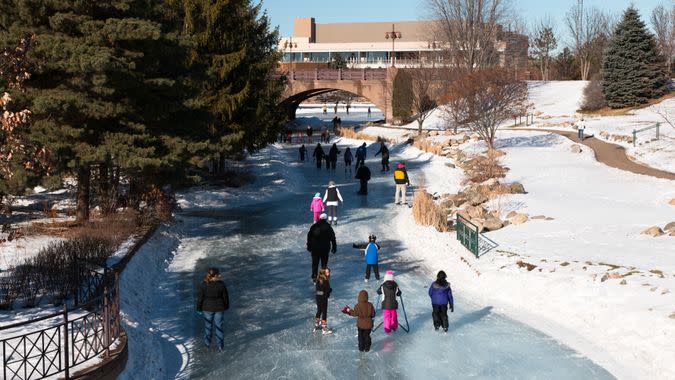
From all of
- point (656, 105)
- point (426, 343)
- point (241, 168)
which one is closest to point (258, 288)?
point (426, 343)

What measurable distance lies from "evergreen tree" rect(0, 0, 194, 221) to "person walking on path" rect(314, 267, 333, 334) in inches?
285

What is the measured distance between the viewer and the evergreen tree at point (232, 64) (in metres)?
27.9

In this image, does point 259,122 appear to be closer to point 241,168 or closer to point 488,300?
point 241,168

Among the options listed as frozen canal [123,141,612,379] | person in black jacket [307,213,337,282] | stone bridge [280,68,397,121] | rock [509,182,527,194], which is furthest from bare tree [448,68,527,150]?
stone bridge [280,68,397,121]

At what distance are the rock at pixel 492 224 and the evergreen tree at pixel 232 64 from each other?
1085 centimetres

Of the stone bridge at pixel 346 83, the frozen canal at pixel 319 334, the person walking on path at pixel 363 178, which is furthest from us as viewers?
the stone bridge at pixel 346 83

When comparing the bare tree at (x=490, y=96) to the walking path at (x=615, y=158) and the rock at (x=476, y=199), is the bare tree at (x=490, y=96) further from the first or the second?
the rock at (x=476, y=199)

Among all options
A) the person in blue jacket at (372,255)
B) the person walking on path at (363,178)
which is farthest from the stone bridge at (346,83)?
the person in blue jacket at (372,255)

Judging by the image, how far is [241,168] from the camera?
35062 mm

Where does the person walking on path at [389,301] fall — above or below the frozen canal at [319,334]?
above

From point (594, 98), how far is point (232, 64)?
3581cm

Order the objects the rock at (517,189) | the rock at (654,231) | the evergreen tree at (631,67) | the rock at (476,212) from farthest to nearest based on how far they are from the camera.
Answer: the evergreen tree at (631,67) < the rock at (517,189) < the rock at (476,212) < the rock at (654,231)

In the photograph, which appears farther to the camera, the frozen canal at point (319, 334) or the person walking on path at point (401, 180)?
the person walking on path at point (401, 180)

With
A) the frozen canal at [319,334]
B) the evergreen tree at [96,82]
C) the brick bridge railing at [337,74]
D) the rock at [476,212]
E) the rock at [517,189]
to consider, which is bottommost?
the frozen canal at [319,334]
